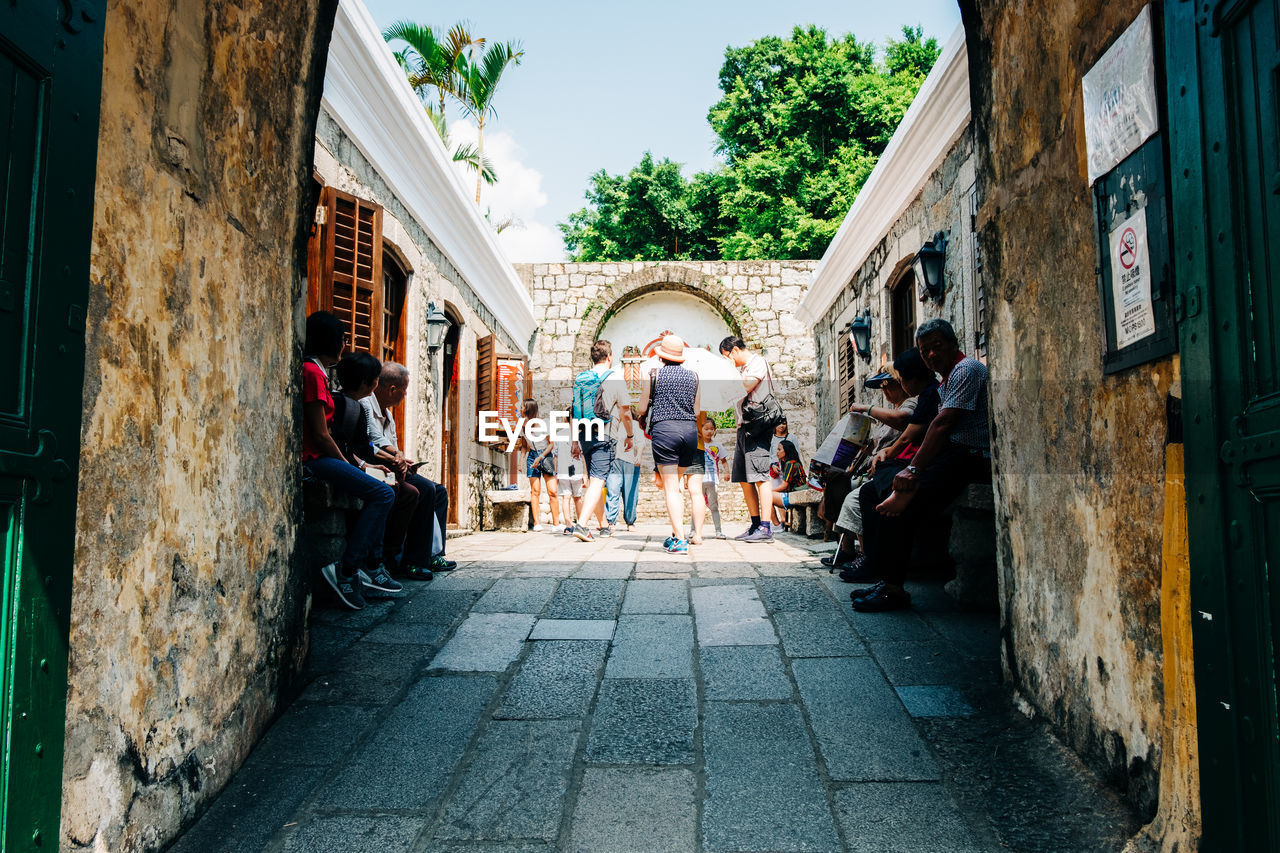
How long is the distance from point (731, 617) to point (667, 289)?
1211 centimetres

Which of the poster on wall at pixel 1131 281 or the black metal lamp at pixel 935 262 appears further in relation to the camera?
the black metal lamp at pixel 935 262

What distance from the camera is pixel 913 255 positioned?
7281 mm

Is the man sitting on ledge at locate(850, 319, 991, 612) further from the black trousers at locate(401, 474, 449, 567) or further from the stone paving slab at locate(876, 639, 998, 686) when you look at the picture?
the black trousers at locate(401, 474, 449, 567)

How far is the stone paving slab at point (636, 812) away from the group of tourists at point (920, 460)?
183 centimetres

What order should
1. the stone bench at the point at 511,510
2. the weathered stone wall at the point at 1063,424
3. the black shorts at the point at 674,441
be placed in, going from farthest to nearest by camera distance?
1. the stone bench at the point at 511,510
2. the black shorts at the point at 674,441
3. the weathered stone wall at the point at 1063,424

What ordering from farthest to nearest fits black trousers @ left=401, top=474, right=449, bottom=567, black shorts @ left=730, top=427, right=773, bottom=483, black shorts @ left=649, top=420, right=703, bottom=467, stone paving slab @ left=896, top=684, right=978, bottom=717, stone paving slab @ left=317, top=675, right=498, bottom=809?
black shorts @ left=730, top=427, right=773, bottom=483 < black shorts @ left=649, top=420, right=703, bottom=467 < black trousers @ left=401, top=474, right=449, bottom=567 < stone paving slab @ left=896, top=684, right=978, bottom=717 < stone paving slab @ left=317, top=675, right=498, bottom=809

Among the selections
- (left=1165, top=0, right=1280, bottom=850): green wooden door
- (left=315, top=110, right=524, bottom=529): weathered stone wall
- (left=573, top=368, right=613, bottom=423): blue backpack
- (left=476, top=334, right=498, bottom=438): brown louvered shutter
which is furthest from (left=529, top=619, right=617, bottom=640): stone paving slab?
(left=476, top=334, right=498, bottom=438): brown louvered shutter

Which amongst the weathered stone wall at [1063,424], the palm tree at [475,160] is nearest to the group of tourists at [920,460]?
the weathered stone wall at [1063,424]

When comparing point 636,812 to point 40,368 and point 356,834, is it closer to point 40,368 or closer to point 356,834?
point 356,834

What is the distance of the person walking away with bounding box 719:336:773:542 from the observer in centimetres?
704

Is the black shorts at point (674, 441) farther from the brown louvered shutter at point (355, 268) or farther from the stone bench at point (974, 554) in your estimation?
the stone bench at point (974, 554)

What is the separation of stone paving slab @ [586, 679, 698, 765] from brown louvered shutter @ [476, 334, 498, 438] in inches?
296

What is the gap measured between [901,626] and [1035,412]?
1.34 meters

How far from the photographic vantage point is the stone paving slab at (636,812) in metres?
2.11
